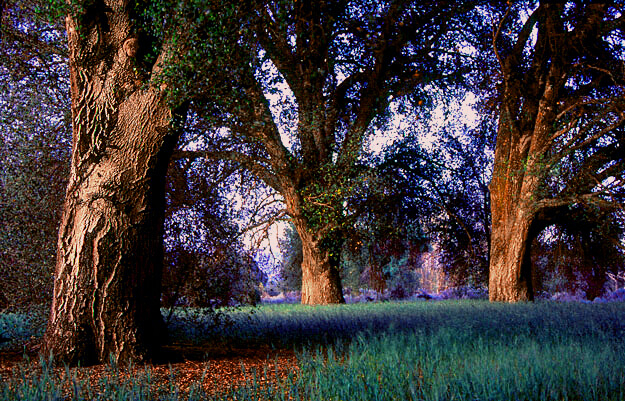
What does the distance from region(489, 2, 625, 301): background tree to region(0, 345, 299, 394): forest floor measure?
32.2ft

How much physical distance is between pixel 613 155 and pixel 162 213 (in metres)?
14.1

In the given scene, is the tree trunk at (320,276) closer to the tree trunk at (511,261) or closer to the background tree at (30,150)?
the tree trunk at (511,261)

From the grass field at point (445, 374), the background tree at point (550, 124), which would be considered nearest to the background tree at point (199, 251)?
the grass field at point (445, 374)

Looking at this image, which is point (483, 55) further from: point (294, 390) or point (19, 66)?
point (294, 390)

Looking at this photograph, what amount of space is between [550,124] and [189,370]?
41.1 ft

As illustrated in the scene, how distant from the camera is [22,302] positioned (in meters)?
7.41

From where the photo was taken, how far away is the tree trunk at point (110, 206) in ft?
19.8

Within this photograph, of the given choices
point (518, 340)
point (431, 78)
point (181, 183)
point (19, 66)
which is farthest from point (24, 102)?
point (431, 78)

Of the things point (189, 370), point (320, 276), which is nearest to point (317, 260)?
point (320, 276)

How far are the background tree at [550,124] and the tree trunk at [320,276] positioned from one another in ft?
17.2

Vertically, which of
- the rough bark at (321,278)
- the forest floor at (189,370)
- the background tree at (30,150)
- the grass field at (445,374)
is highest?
the background tree at (30,150)

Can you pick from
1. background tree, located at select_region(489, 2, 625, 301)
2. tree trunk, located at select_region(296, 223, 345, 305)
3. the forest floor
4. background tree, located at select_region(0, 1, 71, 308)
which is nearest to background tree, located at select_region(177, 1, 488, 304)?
tree trunk, located at select_region(296, 223, 345, 305)

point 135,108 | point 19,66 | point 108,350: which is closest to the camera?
point 108,350

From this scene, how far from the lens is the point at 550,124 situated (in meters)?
14.1
